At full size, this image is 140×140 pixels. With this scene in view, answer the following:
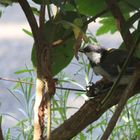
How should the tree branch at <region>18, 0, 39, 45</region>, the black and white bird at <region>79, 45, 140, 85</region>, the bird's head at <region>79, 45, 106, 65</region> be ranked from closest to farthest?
the tree branch at <region>18, 0, 39, 45</region> < the black and white bird at <region>79, 45, 140, 85</region> < the bird's head at <region>79, 45, 106, 65</region>

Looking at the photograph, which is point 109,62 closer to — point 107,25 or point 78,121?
point 107,25

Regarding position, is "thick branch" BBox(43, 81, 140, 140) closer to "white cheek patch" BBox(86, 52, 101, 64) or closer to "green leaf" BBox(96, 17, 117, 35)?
"green leaf" BBox(96, 17, 117, 35)

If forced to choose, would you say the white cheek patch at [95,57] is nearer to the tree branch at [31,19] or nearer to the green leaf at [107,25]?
the green leaf at [107,25]

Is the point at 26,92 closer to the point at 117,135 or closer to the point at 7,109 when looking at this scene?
the point at 117,135

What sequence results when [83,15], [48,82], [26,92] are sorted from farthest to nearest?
[26,92], [83,15], [48,82]

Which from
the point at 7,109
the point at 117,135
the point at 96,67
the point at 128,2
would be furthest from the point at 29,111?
the point at 128,2

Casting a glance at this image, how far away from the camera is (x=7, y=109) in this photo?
5.38 feet

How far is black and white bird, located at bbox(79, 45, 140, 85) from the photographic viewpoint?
1.98ft

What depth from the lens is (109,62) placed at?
0.76 meters

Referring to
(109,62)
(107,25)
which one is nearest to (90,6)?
(107,25)

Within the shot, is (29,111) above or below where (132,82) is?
above

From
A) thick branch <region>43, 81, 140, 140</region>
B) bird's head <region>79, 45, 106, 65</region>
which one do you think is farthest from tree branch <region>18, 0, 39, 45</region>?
bird's head <region>79, 45, 106, 65</region>

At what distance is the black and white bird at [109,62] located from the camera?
60cm

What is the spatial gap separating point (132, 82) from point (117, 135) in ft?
2.14
